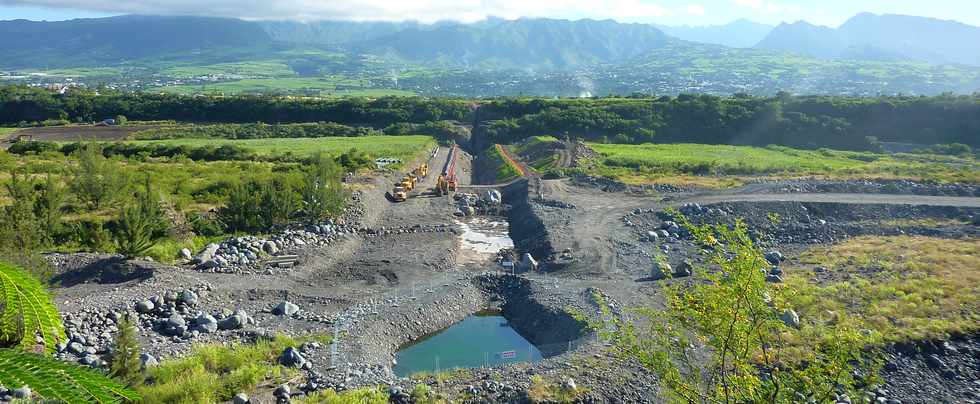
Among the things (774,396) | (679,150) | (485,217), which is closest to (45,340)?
(774,396)

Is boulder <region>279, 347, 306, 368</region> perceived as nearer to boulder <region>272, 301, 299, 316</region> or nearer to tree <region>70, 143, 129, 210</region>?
boulder <region>272, 301, 299, 316</region>

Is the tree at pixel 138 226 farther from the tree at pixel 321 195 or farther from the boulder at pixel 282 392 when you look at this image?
the boulder at pixel 282 392

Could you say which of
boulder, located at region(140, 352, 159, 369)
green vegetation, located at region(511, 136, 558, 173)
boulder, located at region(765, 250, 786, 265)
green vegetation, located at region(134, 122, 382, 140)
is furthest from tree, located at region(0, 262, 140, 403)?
green vegetation, located at region(134, 122, 382, 140)

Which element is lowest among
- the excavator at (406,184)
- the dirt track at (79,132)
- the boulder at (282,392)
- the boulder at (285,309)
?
the dirt track at (79,132)

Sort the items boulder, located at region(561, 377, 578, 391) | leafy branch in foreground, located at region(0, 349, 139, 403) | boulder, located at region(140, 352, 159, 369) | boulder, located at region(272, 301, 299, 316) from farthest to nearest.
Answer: boulder, located at region(272, 301, 299, 316) → boulder, located at region(561, 377, 578, 391) → boulder, located at region(140, 352, 159, 369) → leafy branch in foreground, located at region(0, 349, 139, 403)

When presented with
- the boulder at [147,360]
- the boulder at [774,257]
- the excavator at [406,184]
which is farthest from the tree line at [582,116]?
the boulder at [147,360]

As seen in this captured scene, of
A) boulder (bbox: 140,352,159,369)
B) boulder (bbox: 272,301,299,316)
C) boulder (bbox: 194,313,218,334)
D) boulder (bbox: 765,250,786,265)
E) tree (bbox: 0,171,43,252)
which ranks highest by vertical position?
tree (bbox: 0,171,43,252)

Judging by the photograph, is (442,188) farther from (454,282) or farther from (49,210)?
(49,210)

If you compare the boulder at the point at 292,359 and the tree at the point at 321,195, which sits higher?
the tree at the point at 321,195
